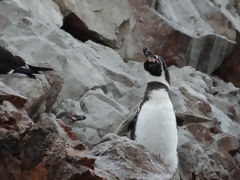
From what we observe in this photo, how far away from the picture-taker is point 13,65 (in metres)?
7.18

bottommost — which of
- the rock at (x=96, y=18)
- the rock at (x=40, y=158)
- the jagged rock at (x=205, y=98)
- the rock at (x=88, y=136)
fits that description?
the jagged rock at (x=205, y=98)

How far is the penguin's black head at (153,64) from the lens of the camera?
7555 mm

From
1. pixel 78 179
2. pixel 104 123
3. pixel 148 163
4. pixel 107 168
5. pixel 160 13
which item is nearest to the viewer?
pixel 78 179

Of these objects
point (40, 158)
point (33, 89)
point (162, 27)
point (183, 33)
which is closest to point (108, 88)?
point (33, 89)

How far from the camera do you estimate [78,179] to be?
3.77 metres

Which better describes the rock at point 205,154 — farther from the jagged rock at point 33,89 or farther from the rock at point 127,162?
the rock at point 127,162

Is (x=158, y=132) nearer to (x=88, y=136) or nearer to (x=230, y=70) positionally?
(x=88, y=136)

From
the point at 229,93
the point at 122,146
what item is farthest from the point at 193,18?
the point at 122,146

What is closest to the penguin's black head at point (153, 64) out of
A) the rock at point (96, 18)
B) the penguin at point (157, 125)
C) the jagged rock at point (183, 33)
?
the penguin at point (157, 125)

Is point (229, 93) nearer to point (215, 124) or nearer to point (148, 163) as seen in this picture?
point (215, 124)

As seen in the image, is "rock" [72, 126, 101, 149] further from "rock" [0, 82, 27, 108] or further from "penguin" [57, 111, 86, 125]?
"rock" [0, 82, 27, 108]

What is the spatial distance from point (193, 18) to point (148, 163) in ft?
33.4

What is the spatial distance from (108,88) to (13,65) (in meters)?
2.94

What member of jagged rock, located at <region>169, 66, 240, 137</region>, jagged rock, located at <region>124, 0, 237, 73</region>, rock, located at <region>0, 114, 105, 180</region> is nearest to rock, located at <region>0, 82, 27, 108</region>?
rock, located at <region>0, 114, 105, 180</region>
